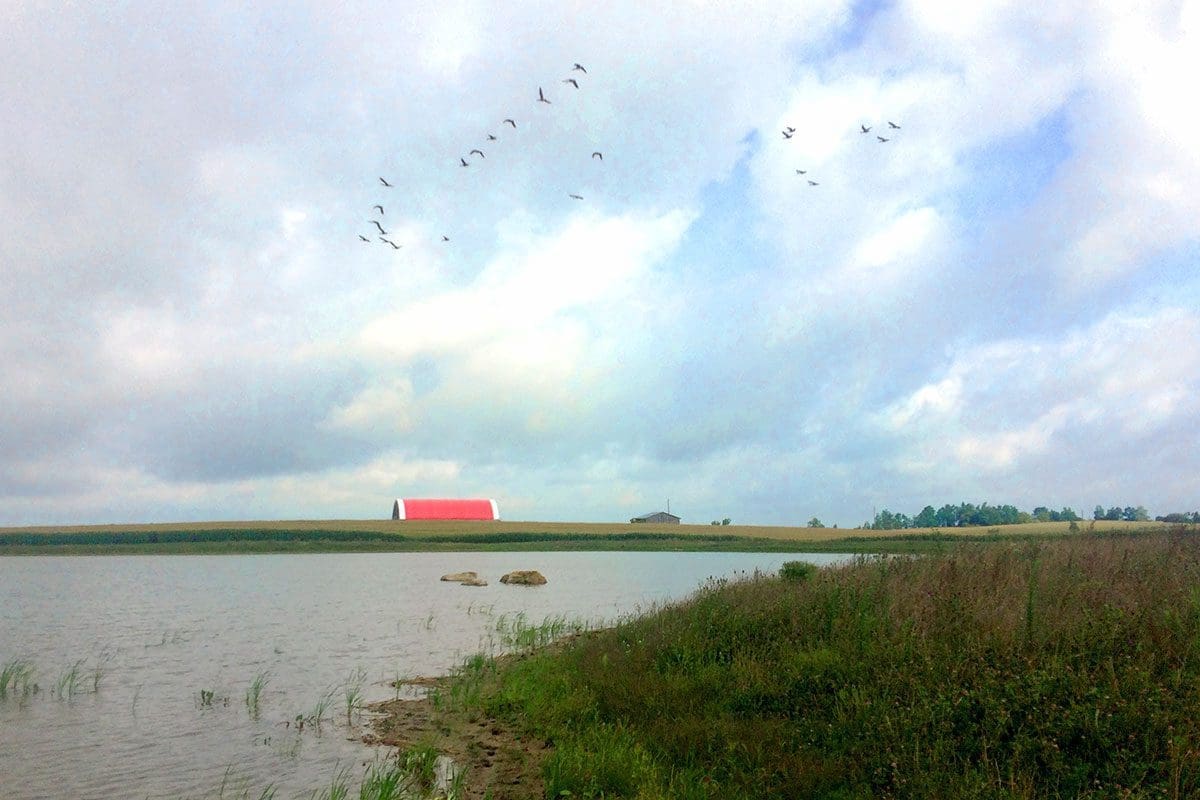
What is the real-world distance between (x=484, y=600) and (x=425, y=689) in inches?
966

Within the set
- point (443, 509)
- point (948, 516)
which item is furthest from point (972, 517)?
point (443, 509)

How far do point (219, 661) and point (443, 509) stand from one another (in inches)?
4954

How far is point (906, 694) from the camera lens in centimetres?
1105

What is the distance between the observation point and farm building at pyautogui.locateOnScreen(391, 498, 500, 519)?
5817 inches

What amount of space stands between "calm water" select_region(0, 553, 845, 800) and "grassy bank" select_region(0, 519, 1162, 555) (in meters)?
53.9

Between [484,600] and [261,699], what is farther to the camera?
[484,600]

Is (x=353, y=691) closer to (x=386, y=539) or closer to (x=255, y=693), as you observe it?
(x=255, y=693)

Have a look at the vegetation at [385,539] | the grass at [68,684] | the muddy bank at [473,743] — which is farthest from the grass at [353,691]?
the vegetation at [385,539]

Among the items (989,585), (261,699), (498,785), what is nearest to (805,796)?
(498,785)

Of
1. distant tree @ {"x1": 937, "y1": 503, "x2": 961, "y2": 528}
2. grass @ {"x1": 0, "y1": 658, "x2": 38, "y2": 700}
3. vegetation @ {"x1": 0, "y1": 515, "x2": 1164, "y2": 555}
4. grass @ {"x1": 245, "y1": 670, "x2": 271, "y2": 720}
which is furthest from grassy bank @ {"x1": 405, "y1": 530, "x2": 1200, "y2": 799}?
distant tree @ {"x1": 937, "y1": 503, "x2": 961, "y2": 528}

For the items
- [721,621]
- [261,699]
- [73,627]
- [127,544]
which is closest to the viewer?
[721,621]

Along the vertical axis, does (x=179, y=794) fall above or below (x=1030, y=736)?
below

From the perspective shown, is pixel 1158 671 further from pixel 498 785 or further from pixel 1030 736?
pixel 498 785

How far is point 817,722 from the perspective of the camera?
11070mm
